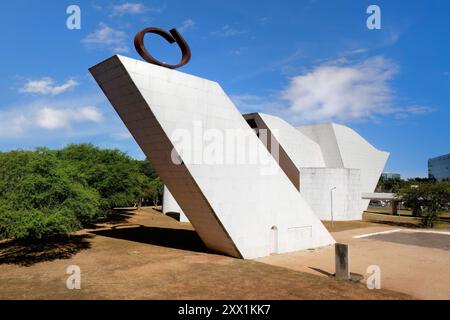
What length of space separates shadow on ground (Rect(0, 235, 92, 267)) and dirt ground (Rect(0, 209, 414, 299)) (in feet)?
0.15

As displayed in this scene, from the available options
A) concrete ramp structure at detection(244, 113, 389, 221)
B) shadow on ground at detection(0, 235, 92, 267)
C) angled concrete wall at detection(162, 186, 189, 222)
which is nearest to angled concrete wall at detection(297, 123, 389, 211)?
concrete ramp structure at detection(244, 113, 389, 221)

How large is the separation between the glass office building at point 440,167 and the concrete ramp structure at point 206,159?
16545 centimetres

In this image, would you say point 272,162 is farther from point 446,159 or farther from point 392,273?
point 446,159

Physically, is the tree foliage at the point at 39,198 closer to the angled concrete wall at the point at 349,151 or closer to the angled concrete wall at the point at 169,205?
the angled concrete wall at the point at 169,205

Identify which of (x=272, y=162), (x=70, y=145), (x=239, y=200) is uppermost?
(x=70, y=145)

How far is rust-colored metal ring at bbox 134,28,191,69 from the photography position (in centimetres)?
1444

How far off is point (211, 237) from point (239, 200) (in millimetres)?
2742

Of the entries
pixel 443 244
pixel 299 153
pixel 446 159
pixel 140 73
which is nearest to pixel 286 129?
pixel 299 153

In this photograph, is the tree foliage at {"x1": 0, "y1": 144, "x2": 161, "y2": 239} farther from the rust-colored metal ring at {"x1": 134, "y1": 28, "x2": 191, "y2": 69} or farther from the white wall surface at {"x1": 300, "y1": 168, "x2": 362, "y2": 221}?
the white wall surface at {"x1": 300, "y1": 168, "x2": 362, "y2": 221}

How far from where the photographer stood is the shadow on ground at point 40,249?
1666 cm

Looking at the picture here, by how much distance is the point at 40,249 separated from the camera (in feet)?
62.9

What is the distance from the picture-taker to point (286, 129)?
44.1 metres

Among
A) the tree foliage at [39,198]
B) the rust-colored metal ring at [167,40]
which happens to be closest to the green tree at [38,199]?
the tree foliage at [39,198]

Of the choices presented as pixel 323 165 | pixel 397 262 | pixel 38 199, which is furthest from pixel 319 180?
pixel 38 199
